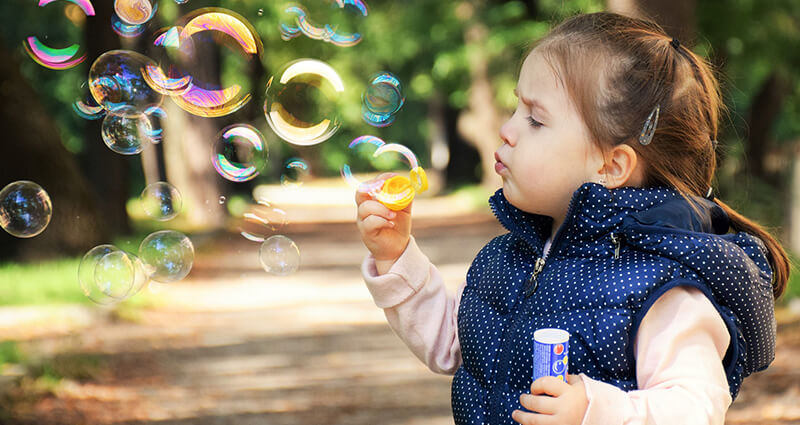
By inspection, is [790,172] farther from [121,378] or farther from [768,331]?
[768,331]

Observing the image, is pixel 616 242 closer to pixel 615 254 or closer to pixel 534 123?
pixel 615 254

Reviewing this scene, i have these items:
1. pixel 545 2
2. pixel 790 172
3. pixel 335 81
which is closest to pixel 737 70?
pixel 545 2

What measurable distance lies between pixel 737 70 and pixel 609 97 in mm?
11249

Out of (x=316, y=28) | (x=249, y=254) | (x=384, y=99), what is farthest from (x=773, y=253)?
(x=249, y=254)

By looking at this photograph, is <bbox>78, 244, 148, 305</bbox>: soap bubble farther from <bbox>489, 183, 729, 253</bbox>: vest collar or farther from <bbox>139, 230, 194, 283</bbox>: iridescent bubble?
<bbox>489, 183, 729, 253</bbox>: vest collar

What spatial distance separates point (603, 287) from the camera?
1680 millimetres

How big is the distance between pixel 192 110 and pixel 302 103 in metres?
0.44

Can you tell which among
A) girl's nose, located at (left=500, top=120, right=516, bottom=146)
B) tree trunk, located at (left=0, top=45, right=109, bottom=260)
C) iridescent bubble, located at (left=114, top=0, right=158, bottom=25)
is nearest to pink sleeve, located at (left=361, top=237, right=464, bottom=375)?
girl's nose, located at (left=500, top=120, right=516, bottom=146)

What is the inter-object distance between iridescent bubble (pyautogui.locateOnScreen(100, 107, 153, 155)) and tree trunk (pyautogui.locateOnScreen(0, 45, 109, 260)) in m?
5.02

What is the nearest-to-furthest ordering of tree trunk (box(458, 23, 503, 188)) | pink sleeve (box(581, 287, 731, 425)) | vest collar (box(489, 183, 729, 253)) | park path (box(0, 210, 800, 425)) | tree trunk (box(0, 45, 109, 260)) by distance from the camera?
pink sleeve (box(581, 287, 731, 425)), vest collar (box(489, 183, 729, 253)), park path (box(0, 210, 800, 425)), tree trunk (box(0, 45, 109, 260)), tree trunk (box(458, 23, 503, 188))

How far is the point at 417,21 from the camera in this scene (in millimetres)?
17125

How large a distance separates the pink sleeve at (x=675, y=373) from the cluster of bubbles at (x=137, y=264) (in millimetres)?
2272

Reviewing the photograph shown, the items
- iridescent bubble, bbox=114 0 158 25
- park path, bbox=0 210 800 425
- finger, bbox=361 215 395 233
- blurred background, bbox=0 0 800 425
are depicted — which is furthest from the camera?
park path, bbox=0 210 800 425

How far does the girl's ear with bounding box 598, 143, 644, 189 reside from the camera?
175 centimetres
